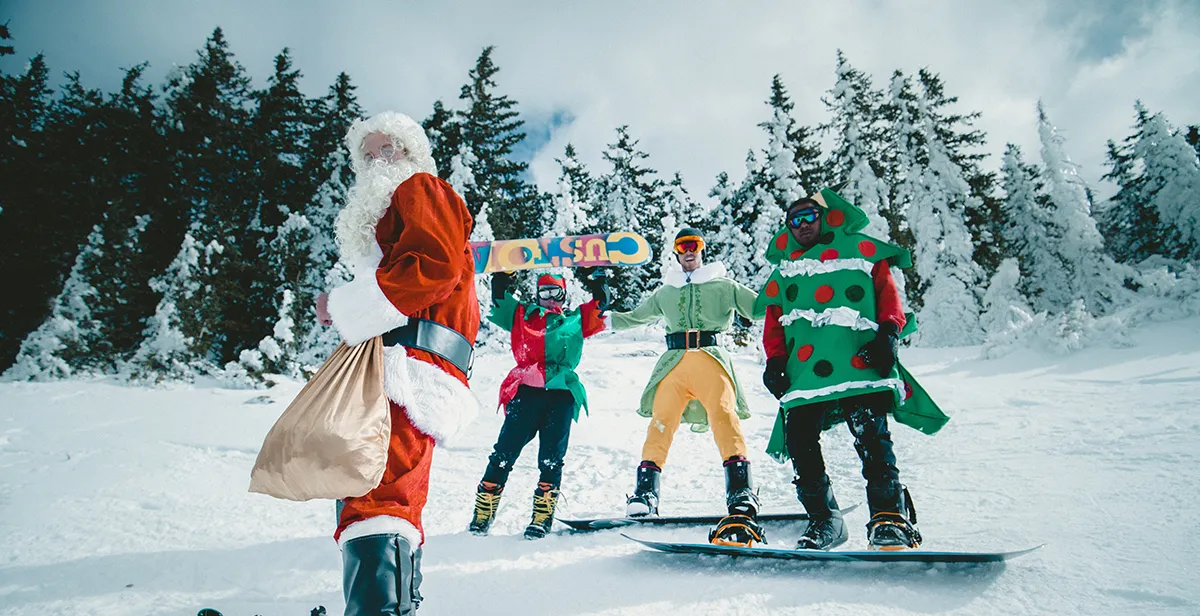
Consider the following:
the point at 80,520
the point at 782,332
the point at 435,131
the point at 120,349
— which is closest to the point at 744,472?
the point at 782,332

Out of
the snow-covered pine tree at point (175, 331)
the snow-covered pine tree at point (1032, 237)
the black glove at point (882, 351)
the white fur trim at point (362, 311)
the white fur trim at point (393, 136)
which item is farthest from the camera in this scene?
the snow-covered pine tree at point (1032, 237)

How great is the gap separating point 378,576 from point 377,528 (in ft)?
0.39

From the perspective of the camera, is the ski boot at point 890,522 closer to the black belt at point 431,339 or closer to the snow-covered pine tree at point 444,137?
the black belt at point 431,339

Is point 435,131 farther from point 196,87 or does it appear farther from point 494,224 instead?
point 196,87

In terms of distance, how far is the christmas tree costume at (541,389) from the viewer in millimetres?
3631

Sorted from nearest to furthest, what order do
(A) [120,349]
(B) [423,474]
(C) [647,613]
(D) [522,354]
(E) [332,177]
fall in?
1. (B) [423,474]
2. (C) [647,613]
3. (D) [522,354]
4. (A) [120,349]
5. (E) [332,177]

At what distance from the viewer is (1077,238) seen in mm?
22750

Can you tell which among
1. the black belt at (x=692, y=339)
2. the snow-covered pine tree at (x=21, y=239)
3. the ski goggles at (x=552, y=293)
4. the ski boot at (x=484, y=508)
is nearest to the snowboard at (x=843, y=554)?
the ski boot at (x=484, y=508)

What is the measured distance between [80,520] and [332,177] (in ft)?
78.0

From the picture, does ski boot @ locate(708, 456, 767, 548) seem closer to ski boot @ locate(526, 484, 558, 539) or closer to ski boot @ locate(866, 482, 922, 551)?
A: ski boot @ locate(866, 482, 922, 551)

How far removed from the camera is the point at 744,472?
319 centimetres

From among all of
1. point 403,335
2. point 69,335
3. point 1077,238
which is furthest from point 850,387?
point 1077,238

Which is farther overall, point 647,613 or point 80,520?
point 80,520

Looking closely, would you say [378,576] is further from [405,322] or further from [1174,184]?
[1174,184]
